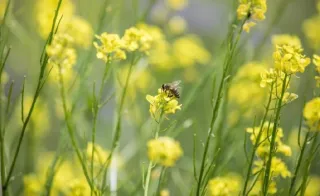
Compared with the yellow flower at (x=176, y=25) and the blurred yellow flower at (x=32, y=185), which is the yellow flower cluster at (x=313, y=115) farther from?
the yellow flower at (x=176, y=25)

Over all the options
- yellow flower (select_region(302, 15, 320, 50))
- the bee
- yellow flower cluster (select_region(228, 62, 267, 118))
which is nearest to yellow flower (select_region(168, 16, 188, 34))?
yellow flower cluster (select_region(228, 62, 267, 118))

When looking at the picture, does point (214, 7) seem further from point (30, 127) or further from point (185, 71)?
point (30, 127)

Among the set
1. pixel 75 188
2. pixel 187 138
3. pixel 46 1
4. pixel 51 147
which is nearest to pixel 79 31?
pixel 46 1

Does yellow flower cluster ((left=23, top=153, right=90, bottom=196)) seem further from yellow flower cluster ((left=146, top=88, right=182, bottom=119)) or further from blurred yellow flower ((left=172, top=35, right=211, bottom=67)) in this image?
blurred yellow flower ((left=172, top=35, right=211, bottom=67))

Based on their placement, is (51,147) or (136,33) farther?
(51,147)

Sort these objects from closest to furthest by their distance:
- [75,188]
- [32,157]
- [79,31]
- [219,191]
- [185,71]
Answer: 1. [219,191]
2. [75,188]
3. [79,31]
4. [32,157]
5. [185,71]

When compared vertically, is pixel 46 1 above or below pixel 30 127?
above

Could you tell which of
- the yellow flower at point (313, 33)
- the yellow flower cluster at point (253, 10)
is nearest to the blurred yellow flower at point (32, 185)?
the yellow flower cluster at point (253, 10)

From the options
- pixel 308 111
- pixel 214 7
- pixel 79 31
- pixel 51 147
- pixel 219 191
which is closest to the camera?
pixel 308 111
